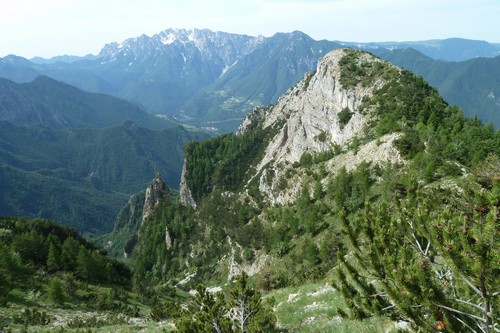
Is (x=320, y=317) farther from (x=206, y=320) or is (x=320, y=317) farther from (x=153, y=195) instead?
(x=153, y=195)

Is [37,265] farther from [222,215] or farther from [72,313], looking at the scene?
[222,215]

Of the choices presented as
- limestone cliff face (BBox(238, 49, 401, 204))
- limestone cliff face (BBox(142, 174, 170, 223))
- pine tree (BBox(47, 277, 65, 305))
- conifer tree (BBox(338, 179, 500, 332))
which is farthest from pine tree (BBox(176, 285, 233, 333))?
limestone cliff face (BBox(142, 174, 170, 223))

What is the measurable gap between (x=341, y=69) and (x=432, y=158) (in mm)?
78764

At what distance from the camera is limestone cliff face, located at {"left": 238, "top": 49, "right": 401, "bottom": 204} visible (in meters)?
101

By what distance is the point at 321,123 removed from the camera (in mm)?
127562

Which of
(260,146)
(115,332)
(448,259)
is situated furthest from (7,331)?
(260,146)

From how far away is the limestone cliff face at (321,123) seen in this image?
100562 mm

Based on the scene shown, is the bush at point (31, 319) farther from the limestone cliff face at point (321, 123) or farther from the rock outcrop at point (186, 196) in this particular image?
the rock outcrop at point (186, 196)

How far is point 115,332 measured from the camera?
2789 cm

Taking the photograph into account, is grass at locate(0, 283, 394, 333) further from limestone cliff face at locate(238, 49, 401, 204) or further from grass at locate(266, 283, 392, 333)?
limestone cliff face at locate(238, 49, 401, 204)

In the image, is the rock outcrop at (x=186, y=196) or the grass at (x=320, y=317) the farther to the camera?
the rock outcrop at (x=186, y=196)

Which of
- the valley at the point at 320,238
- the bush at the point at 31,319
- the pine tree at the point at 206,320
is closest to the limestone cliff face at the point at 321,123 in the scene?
the valley at the point at 320,238

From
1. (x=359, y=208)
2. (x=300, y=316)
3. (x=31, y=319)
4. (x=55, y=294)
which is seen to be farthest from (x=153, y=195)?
(x=300, y=316)

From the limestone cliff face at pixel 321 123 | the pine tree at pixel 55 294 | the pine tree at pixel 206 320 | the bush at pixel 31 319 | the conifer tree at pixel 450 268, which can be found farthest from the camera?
the limestone cliff face at pixel 321 123
